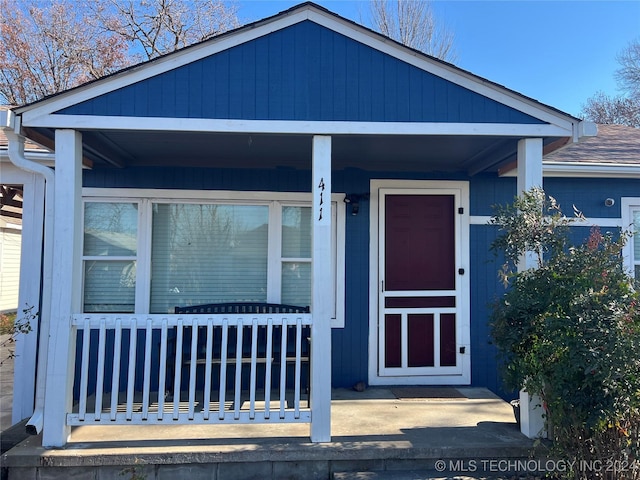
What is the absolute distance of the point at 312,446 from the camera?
3352mm

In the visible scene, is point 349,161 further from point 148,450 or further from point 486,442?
point 148,450

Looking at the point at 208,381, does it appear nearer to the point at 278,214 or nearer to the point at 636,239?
the point at 278,214

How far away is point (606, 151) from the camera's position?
563cm

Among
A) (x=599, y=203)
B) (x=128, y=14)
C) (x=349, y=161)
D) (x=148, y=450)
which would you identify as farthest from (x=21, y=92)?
(x=599, y=203)

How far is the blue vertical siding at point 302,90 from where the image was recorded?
11.4 ft

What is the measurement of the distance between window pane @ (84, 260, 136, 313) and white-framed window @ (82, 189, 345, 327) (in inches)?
0.4

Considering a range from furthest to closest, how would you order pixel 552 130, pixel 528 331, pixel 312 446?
1. pixel 552 130
2. pixel 312 446
3. pixel 528 331

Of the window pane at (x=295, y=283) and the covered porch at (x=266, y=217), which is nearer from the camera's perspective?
the covered porch at (x=266, y=217)

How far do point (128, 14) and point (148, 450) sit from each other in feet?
50.5

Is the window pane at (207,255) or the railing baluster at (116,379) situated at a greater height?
the window pane at (207,255)

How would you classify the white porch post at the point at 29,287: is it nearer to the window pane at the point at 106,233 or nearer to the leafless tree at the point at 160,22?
the window pane at the point at 106,233

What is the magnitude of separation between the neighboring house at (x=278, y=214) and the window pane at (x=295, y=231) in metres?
0.02

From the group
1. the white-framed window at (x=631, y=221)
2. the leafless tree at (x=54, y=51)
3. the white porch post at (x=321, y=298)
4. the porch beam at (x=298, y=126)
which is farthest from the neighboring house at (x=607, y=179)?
the leafless tree at (x=54, y=51)

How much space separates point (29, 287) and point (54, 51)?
13832mm
